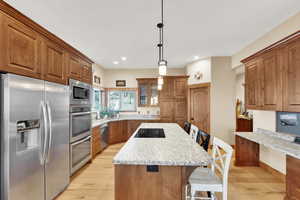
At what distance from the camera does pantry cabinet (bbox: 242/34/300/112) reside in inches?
84.9

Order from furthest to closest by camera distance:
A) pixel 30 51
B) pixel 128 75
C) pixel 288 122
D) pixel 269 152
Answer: pixel 128 75, pixel 269 152, pixel 288 122, pixel 30 51

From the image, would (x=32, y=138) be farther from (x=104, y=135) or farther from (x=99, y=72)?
(x=99, y=72)

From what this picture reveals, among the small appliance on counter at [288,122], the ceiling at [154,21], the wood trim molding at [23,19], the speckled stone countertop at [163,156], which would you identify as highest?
the ceiling at [154,21]

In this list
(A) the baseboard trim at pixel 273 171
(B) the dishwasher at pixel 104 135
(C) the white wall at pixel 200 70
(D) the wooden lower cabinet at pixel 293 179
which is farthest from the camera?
(C) the white wall at pixel 200 70

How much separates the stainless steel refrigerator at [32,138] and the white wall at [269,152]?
3.88 metres

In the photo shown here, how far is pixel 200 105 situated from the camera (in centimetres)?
523

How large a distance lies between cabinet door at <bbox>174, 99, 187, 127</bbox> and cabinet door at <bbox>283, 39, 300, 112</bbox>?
334 cm

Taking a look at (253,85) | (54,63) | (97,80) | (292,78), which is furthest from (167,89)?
(54,63)

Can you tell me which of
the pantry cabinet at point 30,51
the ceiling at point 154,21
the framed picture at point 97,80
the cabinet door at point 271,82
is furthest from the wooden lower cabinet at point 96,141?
the cabinet door at point 271,82

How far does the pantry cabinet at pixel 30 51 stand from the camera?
154 cm

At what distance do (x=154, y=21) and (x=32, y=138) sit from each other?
99.2 inches

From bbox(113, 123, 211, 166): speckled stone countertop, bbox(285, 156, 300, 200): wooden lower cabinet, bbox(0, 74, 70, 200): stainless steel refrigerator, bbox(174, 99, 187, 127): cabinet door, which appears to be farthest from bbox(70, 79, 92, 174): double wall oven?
bbox(285, 156, 300, 200): wooden lower cabinet

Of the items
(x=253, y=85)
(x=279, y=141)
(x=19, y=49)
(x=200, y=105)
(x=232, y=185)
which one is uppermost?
(x=19, y=49)

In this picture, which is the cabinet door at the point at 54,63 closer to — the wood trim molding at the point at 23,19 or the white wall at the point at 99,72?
the wood trim molding at the point at 23,19
